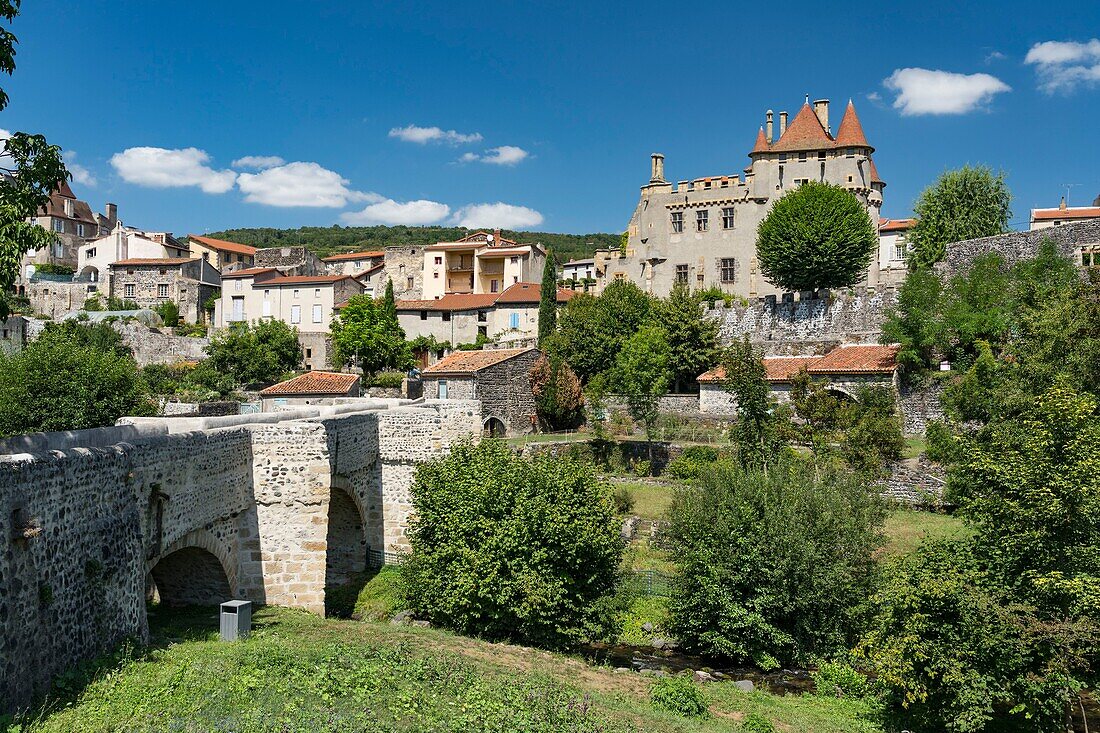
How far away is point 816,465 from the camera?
2619 cm

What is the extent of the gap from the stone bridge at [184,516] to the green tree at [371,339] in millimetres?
31386

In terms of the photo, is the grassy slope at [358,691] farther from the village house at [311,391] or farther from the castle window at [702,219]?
the castle window at [702,219]

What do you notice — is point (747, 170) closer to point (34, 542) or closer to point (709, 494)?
point (709, 494)

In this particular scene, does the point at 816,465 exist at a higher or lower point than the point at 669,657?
higher

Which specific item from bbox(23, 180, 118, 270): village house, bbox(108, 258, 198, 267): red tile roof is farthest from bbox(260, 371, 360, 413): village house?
bbox(23, 180, 118, 270): village house

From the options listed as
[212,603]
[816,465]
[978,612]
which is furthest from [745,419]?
[212,603]

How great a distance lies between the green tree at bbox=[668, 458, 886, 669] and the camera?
18.0 m

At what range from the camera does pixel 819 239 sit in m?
44.1

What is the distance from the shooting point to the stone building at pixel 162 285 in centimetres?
6538

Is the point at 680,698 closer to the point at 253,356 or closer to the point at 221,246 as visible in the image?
the point at 253,356

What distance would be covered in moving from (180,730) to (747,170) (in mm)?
50649

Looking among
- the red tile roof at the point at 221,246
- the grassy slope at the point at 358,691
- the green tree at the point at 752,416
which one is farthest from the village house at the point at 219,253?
the grassy slope at the point at 358,691

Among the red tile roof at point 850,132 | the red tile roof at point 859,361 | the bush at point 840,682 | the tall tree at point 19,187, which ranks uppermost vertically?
the red tile roof at point 850,132

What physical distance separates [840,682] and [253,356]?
142ft
